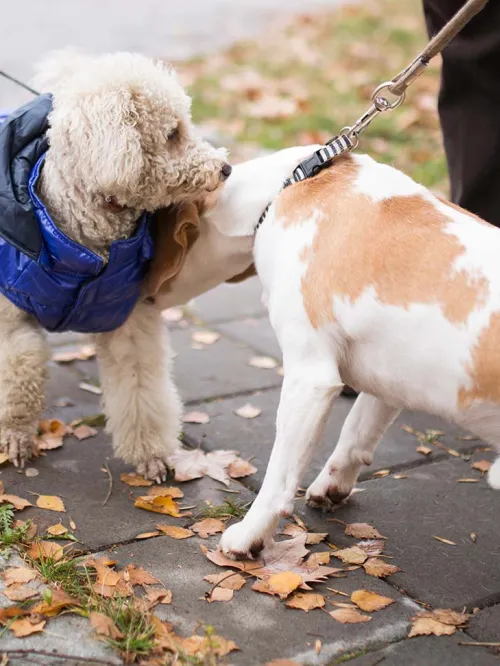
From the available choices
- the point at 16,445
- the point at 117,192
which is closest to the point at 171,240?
the point at 117,192

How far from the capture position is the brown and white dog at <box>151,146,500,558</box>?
8.98 ft

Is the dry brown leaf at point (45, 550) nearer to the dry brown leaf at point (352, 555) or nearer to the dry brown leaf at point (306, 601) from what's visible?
the dry brown leaf at point (306, 601)

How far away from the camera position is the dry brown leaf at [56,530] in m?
3.19

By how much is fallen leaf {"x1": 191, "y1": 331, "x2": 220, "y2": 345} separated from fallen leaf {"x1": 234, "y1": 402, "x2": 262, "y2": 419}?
808 mm

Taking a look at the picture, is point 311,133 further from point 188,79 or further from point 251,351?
point 251,351

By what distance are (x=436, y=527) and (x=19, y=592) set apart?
145 cm

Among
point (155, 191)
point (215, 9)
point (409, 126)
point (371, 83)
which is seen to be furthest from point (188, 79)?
point (155, 191)

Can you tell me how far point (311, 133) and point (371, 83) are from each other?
5.98ft

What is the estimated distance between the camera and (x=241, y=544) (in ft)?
10.0

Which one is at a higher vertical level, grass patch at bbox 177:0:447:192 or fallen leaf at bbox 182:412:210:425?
grass patch at bbox 177:0:447:192

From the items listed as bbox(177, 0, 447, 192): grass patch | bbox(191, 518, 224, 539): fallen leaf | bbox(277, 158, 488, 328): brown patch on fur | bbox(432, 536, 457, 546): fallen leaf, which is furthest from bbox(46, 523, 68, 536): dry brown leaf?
bbox(177, 0, 447, 192): grass patch

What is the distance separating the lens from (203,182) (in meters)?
3.31

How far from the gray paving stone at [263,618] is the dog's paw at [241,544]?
7 cm

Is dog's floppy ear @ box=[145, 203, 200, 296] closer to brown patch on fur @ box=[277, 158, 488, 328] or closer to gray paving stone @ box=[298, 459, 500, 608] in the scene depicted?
brown patch on fur @ box=[277, 158, 488, 328]
